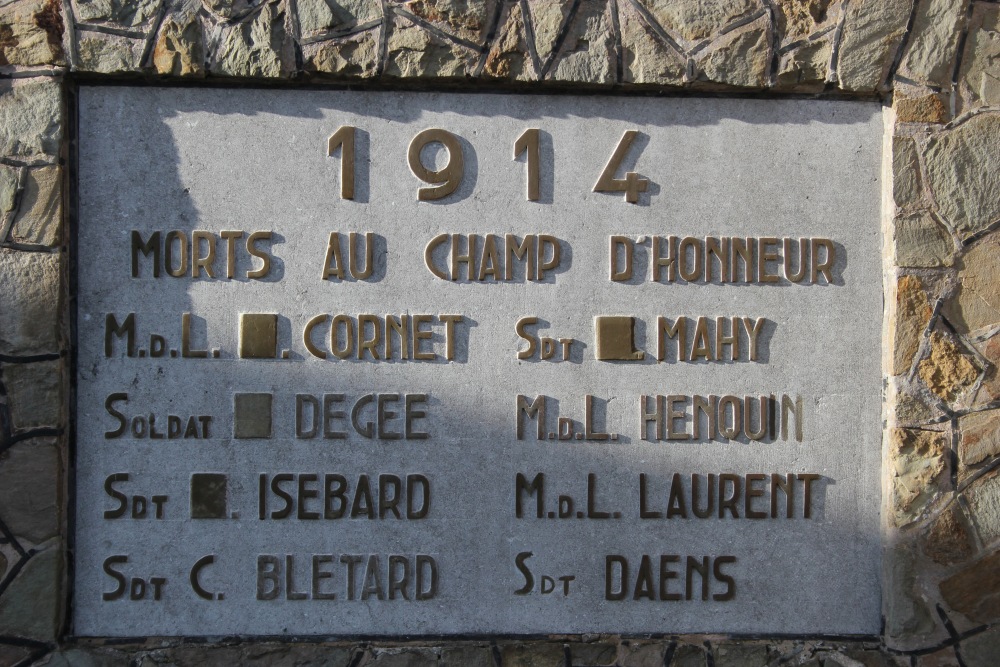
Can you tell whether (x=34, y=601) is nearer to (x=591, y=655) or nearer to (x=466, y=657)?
(x=466, y=657)

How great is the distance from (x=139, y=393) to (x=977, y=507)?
2953 mm

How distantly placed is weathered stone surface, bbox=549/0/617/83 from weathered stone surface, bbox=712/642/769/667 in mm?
2023

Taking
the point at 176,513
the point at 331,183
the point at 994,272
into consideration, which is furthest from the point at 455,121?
the point at 994,272

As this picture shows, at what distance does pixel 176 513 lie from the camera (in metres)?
2.95

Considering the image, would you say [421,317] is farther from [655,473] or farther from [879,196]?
[879,196]

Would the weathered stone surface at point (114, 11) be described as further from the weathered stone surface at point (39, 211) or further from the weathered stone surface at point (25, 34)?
the weathered stone surface at point (39, 211)

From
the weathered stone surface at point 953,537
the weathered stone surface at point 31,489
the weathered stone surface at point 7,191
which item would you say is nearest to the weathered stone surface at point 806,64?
the weathered stone surface at point 953,537

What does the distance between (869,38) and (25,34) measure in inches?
115

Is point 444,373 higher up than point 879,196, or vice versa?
point 879,196

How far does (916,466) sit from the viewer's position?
300 centimetres

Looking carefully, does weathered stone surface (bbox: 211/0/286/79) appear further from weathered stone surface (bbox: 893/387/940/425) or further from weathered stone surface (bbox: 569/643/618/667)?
weathered stone surface (bbox: 893/387/940/425)

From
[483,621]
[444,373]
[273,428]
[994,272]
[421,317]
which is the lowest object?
[483,621]

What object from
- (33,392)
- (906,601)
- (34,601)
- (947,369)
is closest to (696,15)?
(947,369)

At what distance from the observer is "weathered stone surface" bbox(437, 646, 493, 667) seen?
2955 millimetres
